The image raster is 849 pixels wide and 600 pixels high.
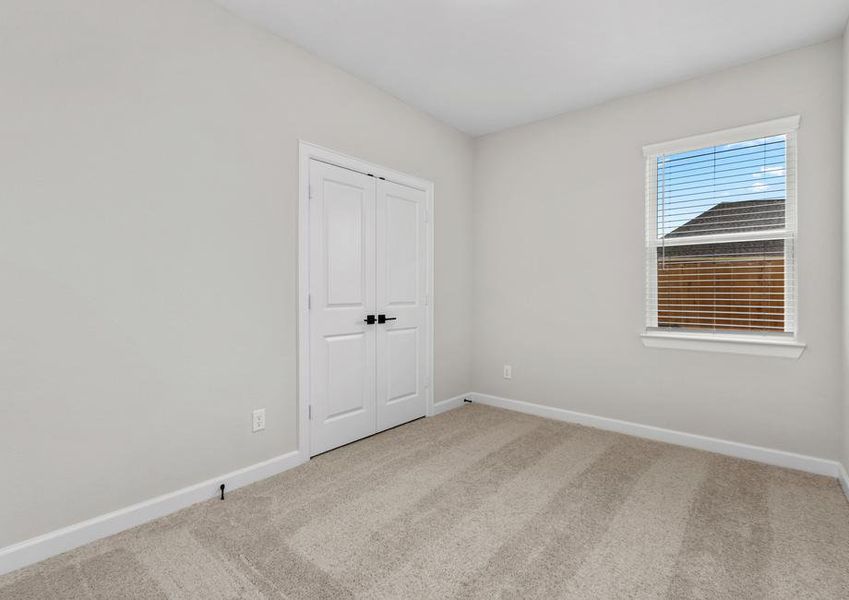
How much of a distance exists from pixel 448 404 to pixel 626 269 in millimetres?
2004

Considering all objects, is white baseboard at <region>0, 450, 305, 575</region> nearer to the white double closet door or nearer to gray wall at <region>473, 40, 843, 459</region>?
the white double closet door

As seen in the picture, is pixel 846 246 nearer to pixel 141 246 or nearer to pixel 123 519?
pixel 141 246

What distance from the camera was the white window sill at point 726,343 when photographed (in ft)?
9.20

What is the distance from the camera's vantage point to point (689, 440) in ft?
10.4

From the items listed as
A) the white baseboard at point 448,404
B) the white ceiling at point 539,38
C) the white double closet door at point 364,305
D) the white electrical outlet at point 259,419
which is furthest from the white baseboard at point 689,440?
the white ceiling at point 539,38

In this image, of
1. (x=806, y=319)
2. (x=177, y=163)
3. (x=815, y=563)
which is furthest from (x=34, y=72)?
(x=806, y=319)

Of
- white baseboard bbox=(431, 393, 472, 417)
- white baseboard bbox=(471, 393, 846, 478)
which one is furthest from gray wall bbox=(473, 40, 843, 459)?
white baseboard bbox=(431, 393, 472, 417)

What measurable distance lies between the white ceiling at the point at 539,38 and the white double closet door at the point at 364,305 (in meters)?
0.82

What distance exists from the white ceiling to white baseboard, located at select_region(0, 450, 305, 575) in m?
2.70

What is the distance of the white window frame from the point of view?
280cm

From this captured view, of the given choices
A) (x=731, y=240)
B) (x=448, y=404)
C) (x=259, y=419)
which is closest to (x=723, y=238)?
(x=731, y=240)

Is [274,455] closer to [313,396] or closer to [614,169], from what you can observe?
[313,396]

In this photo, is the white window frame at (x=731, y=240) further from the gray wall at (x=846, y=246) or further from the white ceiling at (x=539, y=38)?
the white ceiling at (x=539, y=38)

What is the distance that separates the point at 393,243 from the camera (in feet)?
11.7
